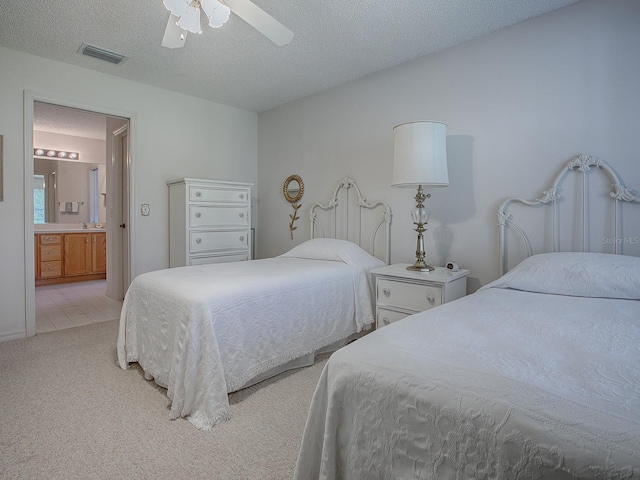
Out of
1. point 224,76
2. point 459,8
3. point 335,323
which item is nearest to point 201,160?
point 224,76

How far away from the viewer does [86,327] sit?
11.1ft

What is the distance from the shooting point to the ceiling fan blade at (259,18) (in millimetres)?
1916

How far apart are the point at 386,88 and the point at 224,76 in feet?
5.00

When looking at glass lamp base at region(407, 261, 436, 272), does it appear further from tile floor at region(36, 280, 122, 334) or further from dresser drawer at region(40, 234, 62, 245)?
dresser drawer at region(40, 234, 62, 245)

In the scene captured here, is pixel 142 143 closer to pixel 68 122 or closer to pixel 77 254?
pixel 68 122

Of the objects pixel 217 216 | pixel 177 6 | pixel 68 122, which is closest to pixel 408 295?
pixel 177 6

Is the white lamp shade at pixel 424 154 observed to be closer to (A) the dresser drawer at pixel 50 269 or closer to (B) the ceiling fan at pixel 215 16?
(B) the ceiling fan at pixel 215 16

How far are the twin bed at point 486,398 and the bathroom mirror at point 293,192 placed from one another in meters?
2.71

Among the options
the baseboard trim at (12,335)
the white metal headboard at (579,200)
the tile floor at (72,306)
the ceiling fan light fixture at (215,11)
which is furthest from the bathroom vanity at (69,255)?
the white metal headboard at (579,200)

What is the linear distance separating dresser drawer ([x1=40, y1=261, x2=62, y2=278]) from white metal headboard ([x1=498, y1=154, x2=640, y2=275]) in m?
6.20

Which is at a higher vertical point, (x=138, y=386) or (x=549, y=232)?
(x=549, y=232)

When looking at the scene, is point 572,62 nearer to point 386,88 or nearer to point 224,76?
point 386,88

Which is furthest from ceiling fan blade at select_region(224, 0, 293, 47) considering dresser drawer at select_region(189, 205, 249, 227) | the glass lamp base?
dresser drawer at select_region(189, 205, 249, 227)

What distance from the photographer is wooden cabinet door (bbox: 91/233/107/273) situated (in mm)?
5954
